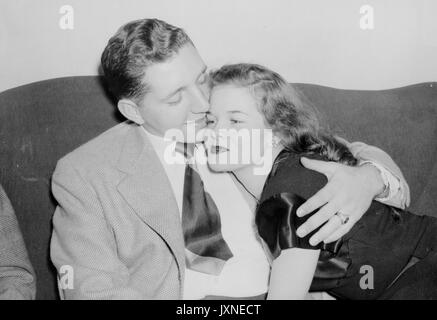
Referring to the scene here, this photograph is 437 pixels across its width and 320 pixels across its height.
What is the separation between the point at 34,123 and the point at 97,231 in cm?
55

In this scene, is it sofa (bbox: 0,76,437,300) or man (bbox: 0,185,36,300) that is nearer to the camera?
man (bbox: 0,185,36,300)

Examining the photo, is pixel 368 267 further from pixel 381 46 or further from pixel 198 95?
pixel 381 46

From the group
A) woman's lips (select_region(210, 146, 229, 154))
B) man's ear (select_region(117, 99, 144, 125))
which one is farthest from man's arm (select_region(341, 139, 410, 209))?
man's ear (select_region(117, 99, 144, 125))

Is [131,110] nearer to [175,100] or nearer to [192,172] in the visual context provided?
[175,100]

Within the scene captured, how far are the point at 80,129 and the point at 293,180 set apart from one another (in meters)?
0.83

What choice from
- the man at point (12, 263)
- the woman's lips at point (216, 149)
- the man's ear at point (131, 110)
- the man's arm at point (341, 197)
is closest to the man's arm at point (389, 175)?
the man's arm at point (341, 197)

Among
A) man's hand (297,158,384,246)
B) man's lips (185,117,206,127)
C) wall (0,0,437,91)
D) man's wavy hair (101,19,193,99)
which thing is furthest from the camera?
wall (0,0,437,91)

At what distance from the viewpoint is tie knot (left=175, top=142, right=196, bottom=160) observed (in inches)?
67.4

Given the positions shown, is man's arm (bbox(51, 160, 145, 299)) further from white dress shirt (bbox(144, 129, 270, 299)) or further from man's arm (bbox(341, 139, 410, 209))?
man's arm (bbox(341, 139, 410, 209))

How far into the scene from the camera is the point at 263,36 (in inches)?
82.0

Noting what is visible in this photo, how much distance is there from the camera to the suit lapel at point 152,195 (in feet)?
5.00

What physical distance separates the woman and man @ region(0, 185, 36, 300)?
65 cm
